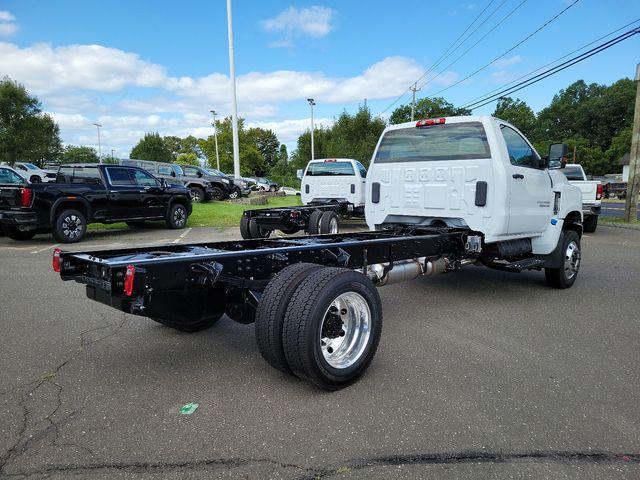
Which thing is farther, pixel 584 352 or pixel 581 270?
pixel 581 270

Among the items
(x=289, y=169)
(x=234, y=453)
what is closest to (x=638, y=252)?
(x=234, y=453)

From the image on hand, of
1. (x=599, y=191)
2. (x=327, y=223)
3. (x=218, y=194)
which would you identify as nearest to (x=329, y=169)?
(x=327, y=223)

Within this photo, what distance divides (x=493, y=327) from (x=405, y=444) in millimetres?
2614

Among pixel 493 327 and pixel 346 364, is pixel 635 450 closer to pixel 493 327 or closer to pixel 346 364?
pixel 346 364

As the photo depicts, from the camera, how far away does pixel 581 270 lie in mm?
8070

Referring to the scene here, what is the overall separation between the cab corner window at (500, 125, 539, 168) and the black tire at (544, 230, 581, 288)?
124 cm

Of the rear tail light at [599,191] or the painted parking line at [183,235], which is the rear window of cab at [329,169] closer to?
the painted parking line at [183,235]

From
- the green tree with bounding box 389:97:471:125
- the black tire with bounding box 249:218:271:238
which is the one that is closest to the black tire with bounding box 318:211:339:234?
the black tire with bounding box 249:218:271:238

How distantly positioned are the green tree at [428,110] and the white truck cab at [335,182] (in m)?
53.0

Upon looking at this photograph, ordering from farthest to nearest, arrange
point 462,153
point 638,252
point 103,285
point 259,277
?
point 638,252
point 462,153
point 259,277
point 103,285

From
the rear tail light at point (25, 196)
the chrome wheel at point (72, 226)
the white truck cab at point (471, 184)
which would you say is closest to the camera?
the white truck cab at point (471, 184)

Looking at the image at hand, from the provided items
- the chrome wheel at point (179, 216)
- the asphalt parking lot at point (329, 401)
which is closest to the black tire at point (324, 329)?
the asphalt parking lot at point (329, 401)

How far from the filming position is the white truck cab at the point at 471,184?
542cm

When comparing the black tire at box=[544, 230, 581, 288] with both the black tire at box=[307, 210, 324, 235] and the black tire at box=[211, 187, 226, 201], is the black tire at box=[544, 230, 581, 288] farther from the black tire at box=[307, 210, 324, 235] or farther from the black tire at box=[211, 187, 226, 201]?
the black tire at box=[211, 187, 226, 201]
